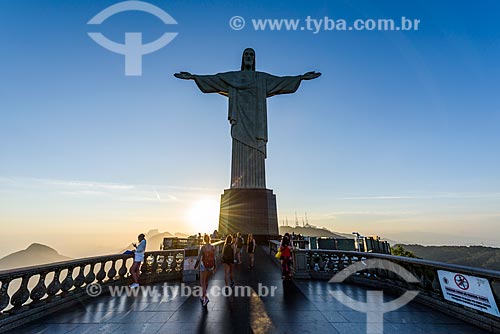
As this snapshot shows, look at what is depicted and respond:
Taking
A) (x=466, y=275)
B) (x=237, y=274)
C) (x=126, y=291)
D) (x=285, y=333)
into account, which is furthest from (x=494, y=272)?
(x=126, y=291)

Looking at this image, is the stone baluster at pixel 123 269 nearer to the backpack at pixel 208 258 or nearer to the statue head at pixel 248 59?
the backpack at pixel 208 258

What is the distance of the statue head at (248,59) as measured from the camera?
94.9 feet

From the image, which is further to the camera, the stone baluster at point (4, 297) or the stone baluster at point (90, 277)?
the stone baluster at point (90, 277)

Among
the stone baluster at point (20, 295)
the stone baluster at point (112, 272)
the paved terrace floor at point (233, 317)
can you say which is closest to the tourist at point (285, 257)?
the paved terrace floor at point (233, 317)

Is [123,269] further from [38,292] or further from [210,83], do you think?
[210,83]

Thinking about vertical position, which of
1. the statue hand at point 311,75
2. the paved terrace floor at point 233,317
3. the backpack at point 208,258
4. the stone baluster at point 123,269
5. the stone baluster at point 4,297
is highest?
the statue hand at point 311,75

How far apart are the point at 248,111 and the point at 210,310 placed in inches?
907

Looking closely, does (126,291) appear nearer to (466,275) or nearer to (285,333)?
(285,333)

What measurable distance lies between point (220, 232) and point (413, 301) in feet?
65.3

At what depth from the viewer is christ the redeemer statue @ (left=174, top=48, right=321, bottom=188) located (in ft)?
86.0

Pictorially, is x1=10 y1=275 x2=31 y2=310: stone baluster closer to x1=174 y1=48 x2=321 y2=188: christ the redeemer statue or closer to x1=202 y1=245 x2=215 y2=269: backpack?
x1=202 y1=245 x2=215 y2=269: backpack

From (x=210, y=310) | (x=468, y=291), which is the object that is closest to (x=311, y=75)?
(x=468, y=291)

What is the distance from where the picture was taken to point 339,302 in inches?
264

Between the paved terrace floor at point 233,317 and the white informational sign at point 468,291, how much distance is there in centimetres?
45
